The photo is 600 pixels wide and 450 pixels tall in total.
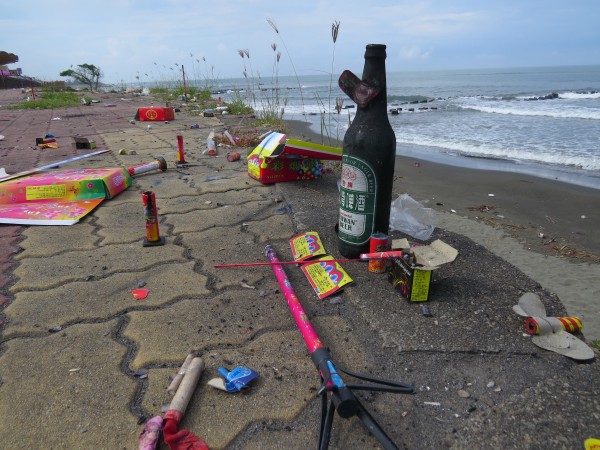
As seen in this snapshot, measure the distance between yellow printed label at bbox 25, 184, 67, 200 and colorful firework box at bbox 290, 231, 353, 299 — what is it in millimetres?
1848

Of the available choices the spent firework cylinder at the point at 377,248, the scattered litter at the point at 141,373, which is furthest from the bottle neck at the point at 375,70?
the scattered litter at the point at 141,373

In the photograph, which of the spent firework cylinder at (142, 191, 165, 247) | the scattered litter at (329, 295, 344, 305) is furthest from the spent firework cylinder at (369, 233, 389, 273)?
the spent firework cylinder at (142, 191, 165, 247)

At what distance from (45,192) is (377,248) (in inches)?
96.2

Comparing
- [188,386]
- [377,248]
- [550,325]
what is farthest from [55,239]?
[550,325]

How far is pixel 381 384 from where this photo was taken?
114cm

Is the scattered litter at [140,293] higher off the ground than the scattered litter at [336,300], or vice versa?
the scattered litter at [336,300]

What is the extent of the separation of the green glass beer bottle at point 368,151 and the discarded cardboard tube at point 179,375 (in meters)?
0.92

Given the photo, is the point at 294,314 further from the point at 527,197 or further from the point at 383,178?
the point at 527,197

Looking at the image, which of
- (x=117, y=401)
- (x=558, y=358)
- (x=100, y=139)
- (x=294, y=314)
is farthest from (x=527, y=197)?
(x=100, y=139)

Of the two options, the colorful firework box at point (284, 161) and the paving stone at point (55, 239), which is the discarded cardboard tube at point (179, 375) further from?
the colorful firework box at point (284, 161)

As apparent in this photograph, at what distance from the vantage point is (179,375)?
1192 millimetres

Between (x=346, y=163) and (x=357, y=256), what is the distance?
1.49ft

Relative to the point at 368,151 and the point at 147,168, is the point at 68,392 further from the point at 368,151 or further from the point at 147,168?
the point at 147,168

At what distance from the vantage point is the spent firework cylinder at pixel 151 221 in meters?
2.04
